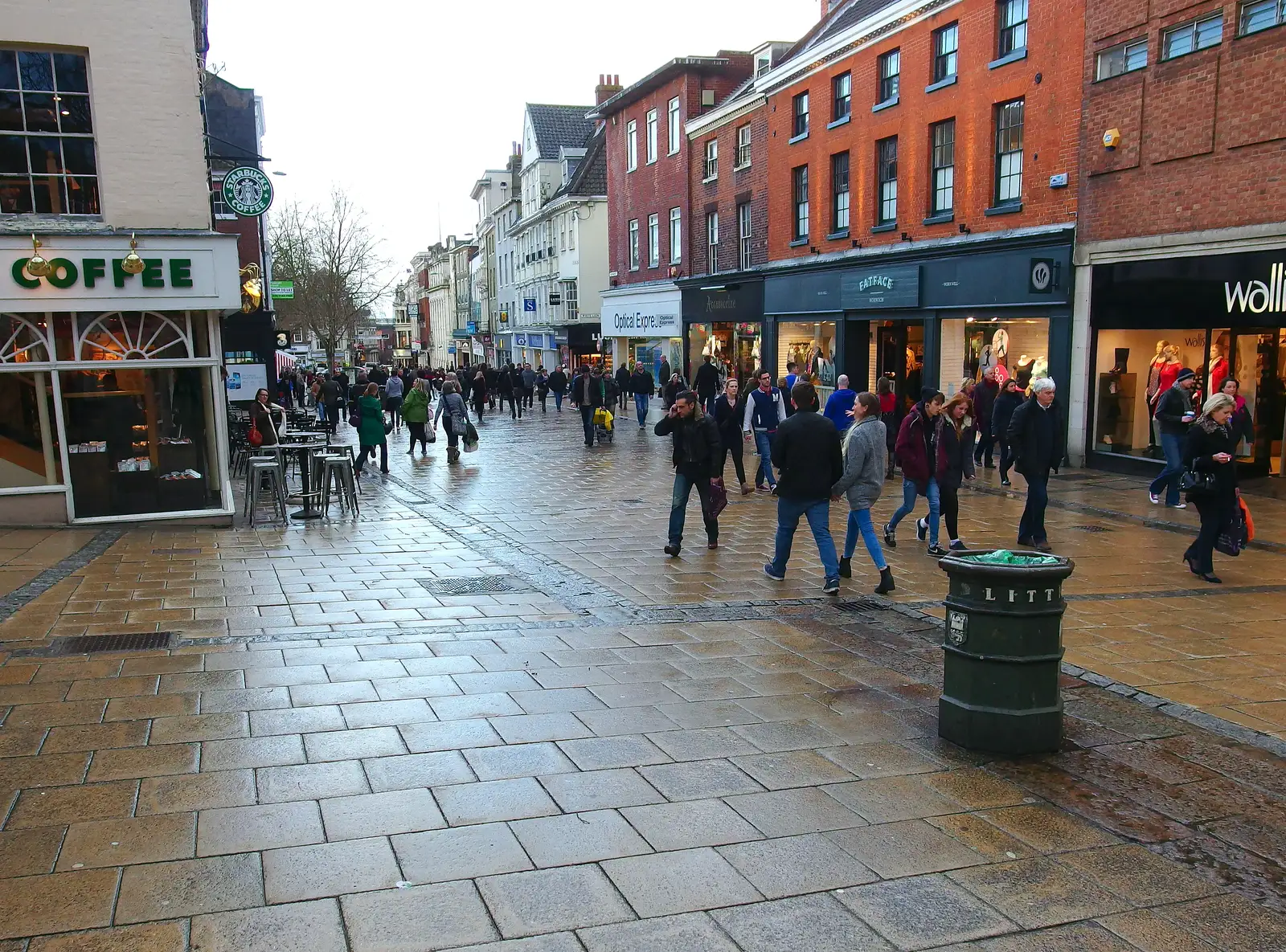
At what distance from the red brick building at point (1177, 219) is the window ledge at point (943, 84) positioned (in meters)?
3.68

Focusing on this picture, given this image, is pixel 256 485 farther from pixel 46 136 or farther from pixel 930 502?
pixel 930 502

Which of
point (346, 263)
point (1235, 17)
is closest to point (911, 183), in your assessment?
point (1235, 17)

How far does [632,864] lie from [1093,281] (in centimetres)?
1581

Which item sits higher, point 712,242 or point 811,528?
point 712,242

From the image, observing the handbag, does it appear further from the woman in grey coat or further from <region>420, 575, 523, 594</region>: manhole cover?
<region>420, 575, 523, 594</region>: manhole cover

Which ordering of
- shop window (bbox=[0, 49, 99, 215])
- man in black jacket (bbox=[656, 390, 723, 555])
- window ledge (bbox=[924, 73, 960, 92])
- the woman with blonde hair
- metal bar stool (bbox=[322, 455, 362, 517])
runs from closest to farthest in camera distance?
the woman with blonde hair → man in black jacket (bbox=[656, 390, 723, 555]) → shop window (bbox=[0, 49, 99, 215]) → metal bar stool (bbox=[322, 455, 362, 517]) → window ledge (bbox=[924, 73, 960, 92])

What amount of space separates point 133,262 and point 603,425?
13089mm

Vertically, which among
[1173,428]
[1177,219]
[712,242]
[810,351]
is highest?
[712,242]

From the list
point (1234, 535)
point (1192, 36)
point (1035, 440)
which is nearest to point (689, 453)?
point (1035, 440)

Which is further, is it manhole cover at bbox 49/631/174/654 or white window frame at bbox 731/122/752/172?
white window frame at bbox 731/122/752/172

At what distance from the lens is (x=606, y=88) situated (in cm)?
4744

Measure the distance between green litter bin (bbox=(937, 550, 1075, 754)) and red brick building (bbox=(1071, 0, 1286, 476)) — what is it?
11.2 m

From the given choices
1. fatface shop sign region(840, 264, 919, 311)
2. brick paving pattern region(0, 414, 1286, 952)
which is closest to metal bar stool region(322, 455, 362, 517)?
brick paving pattern region(0, 414, 1286, 952)

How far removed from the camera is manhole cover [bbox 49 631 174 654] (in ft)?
23.3
